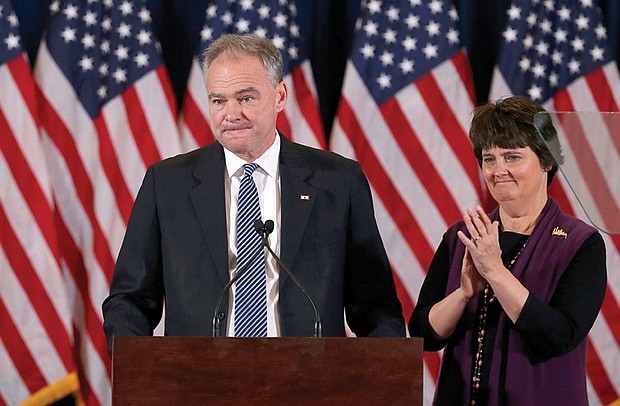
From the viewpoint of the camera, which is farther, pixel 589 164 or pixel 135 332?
pixel 135 332

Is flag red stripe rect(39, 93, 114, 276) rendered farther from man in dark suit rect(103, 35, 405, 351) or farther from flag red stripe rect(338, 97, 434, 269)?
man in dark suit rect(103, 35, 405, 351)

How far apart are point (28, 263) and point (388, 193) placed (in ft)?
5.19

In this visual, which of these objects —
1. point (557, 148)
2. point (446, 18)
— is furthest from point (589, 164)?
point (446, 18)

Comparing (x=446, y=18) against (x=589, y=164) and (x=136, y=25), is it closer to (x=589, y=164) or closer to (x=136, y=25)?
(x=136, y=25)

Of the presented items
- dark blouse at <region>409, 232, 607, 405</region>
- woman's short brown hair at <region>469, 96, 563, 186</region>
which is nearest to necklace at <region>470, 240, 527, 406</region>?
dark blouse at <region>409, 232, 607, 405</region>

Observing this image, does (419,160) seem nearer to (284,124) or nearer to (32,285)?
(284,124)

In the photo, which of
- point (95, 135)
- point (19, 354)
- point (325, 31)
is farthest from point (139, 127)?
point (19, 354)

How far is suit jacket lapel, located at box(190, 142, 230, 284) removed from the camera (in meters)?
2.63

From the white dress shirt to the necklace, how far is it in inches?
21.9

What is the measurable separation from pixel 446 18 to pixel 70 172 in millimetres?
1792

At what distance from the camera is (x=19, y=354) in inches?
166

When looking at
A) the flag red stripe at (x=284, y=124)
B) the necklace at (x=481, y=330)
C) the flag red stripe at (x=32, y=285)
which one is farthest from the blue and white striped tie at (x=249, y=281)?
the flag red stripe at (x=32, y=285)

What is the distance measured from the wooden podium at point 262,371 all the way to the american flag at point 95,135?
7.50 ft

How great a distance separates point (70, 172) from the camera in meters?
4.29
